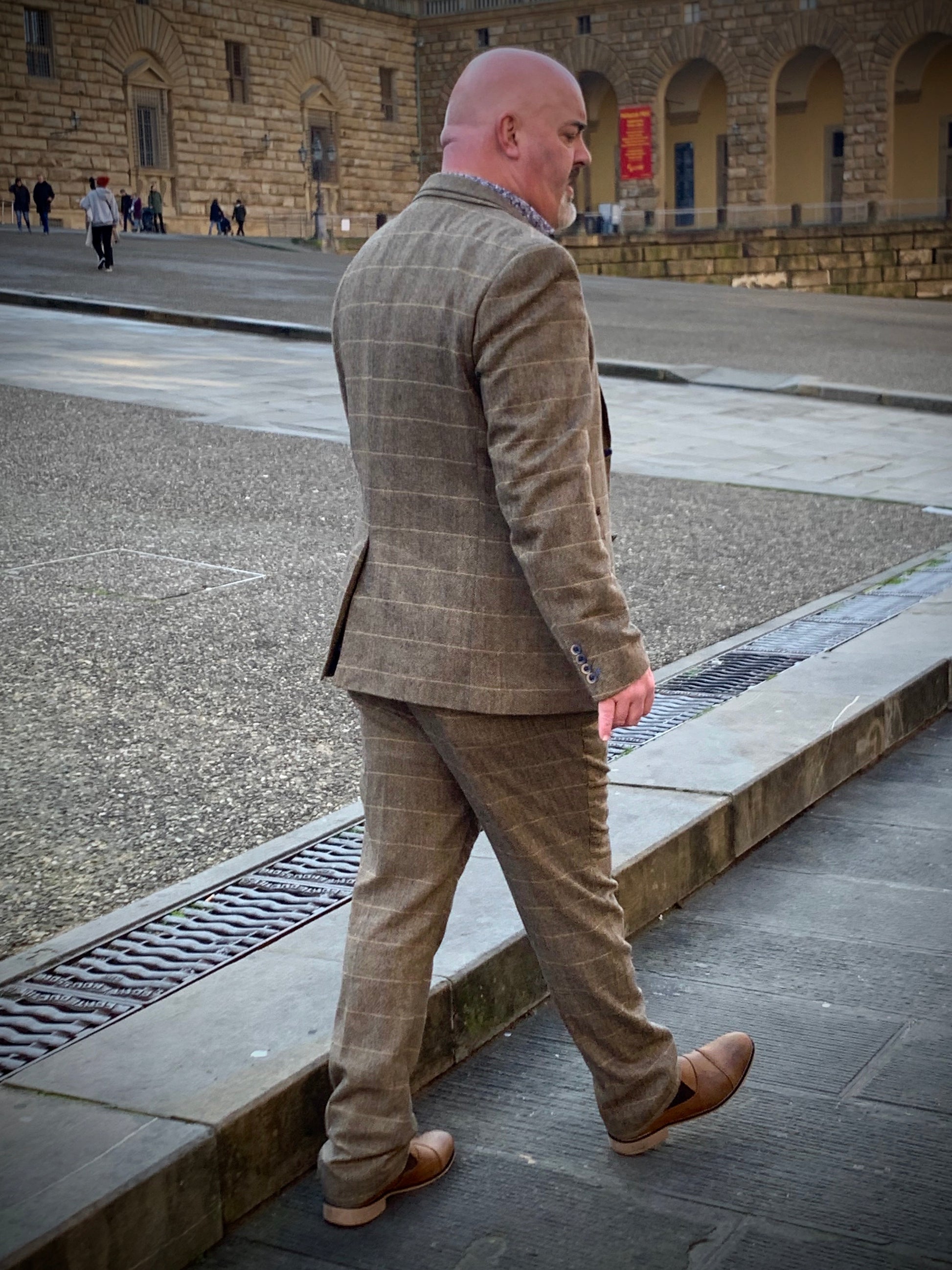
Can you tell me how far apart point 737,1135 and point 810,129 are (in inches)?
1891

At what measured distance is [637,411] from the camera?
43.0 ft

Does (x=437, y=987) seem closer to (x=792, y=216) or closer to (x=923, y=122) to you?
(x=792, y=216)

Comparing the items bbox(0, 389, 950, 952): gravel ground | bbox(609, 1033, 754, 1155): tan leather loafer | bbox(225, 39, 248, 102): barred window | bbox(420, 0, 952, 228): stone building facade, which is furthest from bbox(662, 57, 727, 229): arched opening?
bbox(609, 1033, 754, 1155): tan leather loafer

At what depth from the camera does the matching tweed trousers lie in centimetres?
241

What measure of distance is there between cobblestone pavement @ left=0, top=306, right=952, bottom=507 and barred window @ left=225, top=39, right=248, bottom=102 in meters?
30.3

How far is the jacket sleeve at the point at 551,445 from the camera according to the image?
7.13ft

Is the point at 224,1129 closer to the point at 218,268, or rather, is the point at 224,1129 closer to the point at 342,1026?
the point at 342,1026

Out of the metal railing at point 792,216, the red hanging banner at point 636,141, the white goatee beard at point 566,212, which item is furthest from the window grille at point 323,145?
the white goatee beard at point 566,212

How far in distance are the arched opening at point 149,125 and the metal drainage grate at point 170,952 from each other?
4021 centimetres

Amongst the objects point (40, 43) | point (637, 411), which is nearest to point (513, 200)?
point (637, 411)

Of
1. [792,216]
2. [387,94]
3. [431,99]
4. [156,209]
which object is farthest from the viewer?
[431,99]

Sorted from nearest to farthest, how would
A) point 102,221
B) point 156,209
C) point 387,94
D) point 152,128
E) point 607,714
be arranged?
point 607,714 → point 102,221 → point 156,209 → point 152,128 → point 387,94

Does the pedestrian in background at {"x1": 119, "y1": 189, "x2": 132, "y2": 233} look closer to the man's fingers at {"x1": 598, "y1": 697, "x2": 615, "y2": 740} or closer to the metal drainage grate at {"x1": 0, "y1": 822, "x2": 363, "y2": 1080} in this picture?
the metal drainage grate at {"x1": 0, "y1": 822, "x2": 363, "y2": 1080}

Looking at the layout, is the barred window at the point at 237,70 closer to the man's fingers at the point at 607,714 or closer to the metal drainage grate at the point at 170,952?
the metal drainage grate at the point at 170,952
